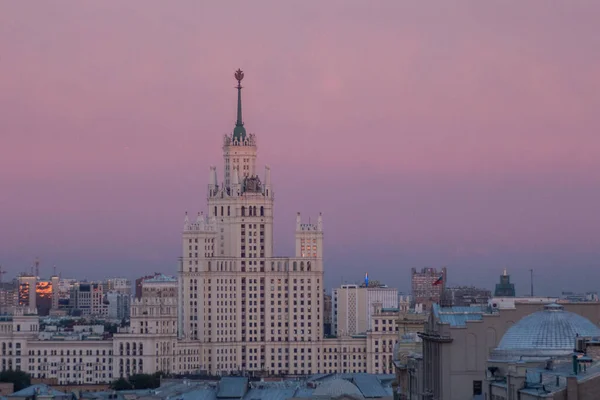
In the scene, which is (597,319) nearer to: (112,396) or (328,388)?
(328,388)

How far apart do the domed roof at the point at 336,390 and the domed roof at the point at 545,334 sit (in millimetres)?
61954

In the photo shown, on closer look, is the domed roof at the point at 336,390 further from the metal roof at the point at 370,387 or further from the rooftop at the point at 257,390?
the metal roof at the point at 370,387

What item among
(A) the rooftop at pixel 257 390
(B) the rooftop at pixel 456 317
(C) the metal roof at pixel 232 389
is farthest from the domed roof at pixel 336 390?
(B) the rooftop at pixel 456 317

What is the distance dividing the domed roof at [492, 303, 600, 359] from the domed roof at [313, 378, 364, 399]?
62.0 m

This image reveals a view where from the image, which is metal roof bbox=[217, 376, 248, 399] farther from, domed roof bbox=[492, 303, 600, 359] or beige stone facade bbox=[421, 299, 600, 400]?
domed roof bbox=[492, 303, 600, 359]

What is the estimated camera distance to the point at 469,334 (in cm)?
8406

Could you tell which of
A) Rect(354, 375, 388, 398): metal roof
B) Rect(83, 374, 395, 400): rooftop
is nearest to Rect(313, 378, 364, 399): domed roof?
Rect(83, 374, 395, 400): rooftop

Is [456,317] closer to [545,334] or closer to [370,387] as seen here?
[545,334]

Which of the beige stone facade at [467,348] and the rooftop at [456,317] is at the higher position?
the rooftop at [456,317]

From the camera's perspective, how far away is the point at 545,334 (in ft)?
240

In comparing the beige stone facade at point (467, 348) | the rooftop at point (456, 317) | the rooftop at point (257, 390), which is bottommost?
the rooftop at point (257, 390)

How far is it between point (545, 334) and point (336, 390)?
68.1 meters

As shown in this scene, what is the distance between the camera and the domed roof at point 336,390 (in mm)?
138250

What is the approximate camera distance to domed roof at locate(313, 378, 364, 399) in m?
138
